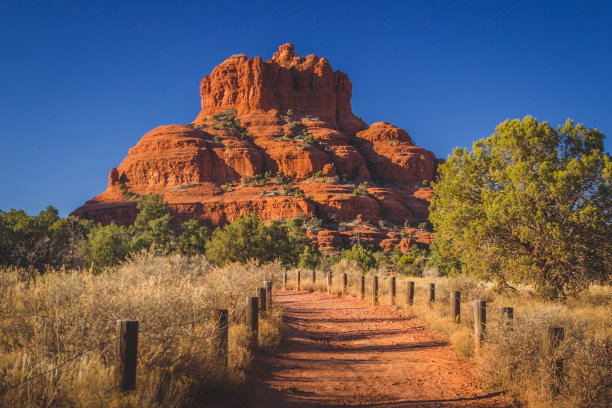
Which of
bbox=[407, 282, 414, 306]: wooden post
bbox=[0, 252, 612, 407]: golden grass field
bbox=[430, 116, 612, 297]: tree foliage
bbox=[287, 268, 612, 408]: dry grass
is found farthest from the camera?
bbox=[407, 282, 414, 306]: wooden post

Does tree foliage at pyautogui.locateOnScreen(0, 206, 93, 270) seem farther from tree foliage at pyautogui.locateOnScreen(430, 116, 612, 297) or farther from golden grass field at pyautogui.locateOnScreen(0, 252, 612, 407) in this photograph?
tree foliage at pyautogui.locateOnScreen(430, 116, 612, 297)

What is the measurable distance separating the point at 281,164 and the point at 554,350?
8588 centimetres

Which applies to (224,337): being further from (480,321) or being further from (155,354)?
(480,321)

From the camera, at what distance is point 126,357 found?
162 inches

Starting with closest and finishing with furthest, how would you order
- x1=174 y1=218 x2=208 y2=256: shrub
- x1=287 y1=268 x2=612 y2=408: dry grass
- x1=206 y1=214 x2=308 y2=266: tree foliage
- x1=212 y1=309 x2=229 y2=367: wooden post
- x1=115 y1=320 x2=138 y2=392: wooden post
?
x1=115 y1=320 x2=138 y2=392: wooden post → x1=287 y1=268 x2=612 y2=408: dry grass → x1=212 y1=309 x2=229 y2=367: wooden post → x1=206 y1=214 x2=308 y2=266: tree foliage → x1=174 y1=218 x2=208 y2=256: shrub

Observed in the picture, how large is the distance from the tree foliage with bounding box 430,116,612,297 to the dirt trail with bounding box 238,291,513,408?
3.77 metres

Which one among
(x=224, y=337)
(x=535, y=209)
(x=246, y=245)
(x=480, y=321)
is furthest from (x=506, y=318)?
(x=246, y=245)

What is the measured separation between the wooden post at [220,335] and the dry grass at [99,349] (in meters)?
0.12

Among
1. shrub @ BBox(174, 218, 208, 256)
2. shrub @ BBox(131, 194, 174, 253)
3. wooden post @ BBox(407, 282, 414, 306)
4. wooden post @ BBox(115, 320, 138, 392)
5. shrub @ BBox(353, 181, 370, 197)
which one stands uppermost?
shrub @ BBox(353, 181, 370, 197)

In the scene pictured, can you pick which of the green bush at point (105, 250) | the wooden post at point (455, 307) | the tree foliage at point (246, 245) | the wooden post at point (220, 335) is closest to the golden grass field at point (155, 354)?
the wooden post at point (220, 335)

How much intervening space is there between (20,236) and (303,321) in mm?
15099

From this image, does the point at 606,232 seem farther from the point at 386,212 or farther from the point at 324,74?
the point at 324,74

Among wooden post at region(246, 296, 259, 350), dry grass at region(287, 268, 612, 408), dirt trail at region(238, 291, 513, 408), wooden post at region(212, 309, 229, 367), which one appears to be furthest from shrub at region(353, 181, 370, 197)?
wooden post at region(212, 309, 229, 367)

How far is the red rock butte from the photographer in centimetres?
7694
